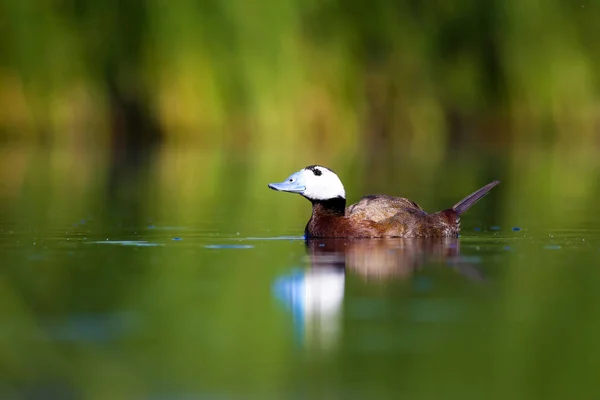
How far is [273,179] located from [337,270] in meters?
8.75

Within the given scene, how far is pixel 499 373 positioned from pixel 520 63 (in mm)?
21023

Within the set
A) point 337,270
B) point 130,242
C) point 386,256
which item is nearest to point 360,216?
point 386,256

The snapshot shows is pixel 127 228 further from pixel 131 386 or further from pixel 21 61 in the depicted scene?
pixel 21 61

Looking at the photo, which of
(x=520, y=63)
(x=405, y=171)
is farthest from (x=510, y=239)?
(x=520, y=63)

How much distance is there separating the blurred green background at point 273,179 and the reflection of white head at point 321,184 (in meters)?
0.50

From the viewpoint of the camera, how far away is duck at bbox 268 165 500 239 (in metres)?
9.59

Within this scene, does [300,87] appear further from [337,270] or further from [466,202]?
[337,270]

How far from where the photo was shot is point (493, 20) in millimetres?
25281

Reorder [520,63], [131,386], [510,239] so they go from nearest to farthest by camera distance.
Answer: [131,386] → [510,239] → [520,63]

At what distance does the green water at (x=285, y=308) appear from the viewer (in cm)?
448

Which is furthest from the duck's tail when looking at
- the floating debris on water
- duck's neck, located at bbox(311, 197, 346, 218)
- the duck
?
the floating debris on water

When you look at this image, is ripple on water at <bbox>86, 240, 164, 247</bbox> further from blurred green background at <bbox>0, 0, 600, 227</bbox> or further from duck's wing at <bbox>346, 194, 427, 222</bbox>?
blurred green background at <bbox>0, 0, 600, 227</bbox>

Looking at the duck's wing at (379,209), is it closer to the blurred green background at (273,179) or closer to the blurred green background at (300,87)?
the blurred green background at (273,179)

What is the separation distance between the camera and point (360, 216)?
380 inches
